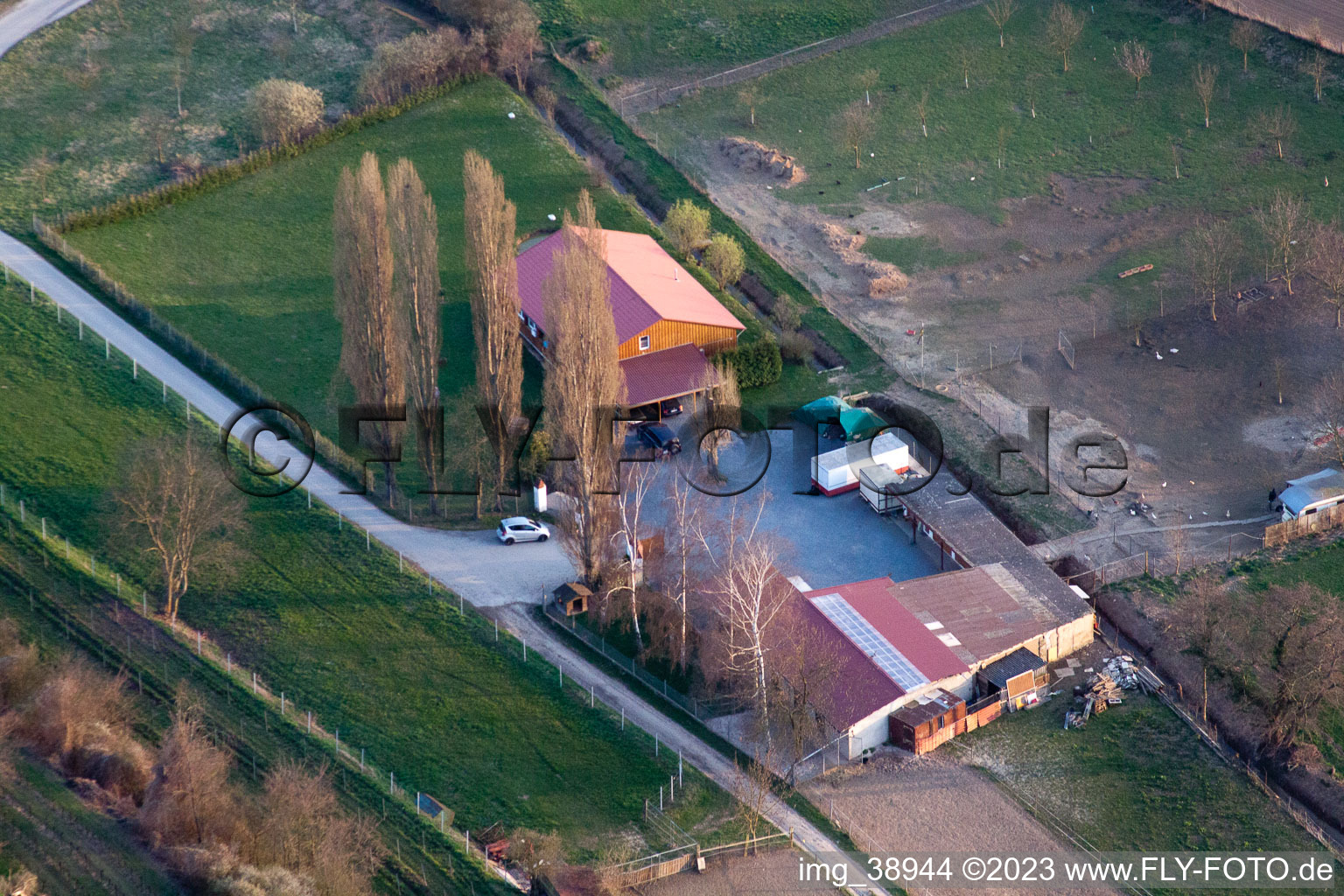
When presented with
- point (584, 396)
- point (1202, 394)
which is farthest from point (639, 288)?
point (1202, 394)

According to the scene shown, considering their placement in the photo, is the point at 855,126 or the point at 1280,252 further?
the point at 855,126

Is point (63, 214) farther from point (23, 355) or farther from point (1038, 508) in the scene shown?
point (1038, 508)

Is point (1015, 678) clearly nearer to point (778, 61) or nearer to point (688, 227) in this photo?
point (688, 227)

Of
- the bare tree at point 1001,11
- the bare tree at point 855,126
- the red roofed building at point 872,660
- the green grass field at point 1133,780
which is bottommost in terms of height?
the green grass field at point 1133,780

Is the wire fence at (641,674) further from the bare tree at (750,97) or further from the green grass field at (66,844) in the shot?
the bare tree at (750,97)

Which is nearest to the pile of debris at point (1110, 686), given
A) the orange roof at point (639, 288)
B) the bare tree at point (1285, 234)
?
the orange roof at point (639, 288)

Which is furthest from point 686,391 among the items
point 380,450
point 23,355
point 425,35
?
point 425,35
